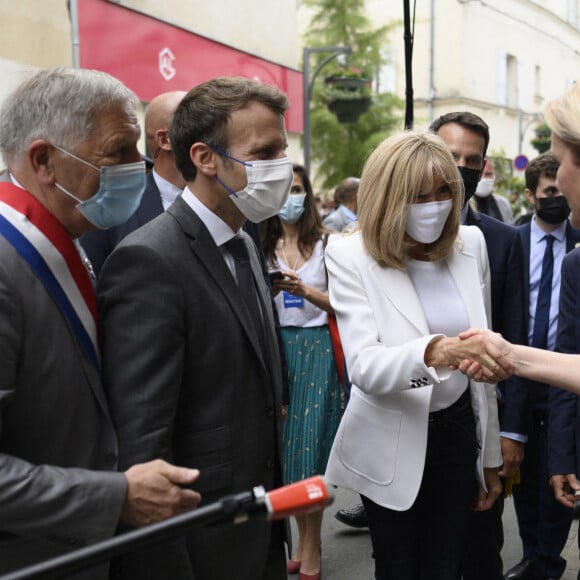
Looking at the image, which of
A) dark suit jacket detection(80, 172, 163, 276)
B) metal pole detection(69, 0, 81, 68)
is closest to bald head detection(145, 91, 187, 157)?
dark suit jacket detection(80, 172, 163, 276)

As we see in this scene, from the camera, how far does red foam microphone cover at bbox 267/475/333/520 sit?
120cm

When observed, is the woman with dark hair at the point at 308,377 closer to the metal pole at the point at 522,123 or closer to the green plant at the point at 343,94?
the green plant at the point at 343,94

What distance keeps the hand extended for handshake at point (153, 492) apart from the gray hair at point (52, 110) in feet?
2.46

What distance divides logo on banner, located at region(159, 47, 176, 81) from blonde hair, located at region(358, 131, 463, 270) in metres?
8.77

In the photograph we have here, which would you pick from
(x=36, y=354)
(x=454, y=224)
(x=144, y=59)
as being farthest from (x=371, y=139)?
(x=36, y=354)

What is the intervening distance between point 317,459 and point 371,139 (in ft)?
58.9

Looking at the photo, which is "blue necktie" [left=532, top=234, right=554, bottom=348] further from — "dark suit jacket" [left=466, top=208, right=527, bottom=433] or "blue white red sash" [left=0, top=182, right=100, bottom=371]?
"blue white red sash" [left=0, top=182, right=100, bottom=371]

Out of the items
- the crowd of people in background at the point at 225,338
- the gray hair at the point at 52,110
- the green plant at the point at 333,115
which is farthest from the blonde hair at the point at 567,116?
the green plant at the point at 333,115

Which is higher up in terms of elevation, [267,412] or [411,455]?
[267,412]

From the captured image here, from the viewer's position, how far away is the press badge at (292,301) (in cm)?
460

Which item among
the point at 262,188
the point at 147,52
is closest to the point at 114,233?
the point at 262,188

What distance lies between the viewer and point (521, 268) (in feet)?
11.1

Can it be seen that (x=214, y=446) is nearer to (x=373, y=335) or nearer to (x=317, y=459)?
(x=373, y=335)

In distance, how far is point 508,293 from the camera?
3.33 m
